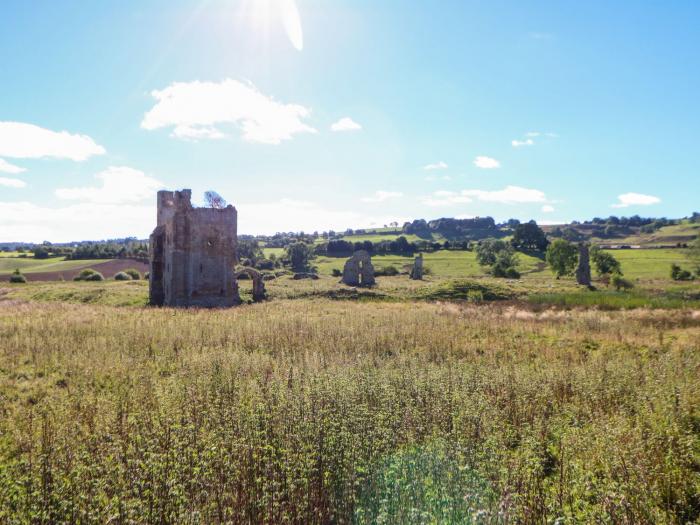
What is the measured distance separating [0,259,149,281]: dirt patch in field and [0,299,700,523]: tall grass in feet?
151

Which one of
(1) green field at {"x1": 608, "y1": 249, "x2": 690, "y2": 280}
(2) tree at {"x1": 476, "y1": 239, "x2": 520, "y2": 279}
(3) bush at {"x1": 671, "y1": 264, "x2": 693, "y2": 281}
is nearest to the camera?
(3) bush at {"x1": 671, "y1": 264, "x2": 693, "y2": 281}

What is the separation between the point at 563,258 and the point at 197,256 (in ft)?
164

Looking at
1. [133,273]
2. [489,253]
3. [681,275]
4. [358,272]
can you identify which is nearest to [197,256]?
[358,272]

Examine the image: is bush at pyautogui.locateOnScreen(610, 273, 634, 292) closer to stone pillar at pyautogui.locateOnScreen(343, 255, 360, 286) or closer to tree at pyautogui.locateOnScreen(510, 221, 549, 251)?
stone pillar at pyautogui.locateOnScreen(343, 255, 360, 286)

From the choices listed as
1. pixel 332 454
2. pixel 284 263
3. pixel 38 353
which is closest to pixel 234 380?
pixel 332 454

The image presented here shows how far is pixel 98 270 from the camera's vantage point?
183 feet

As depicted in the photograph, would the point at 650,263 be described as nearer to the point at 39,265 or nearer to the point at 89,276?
the point at 89,276

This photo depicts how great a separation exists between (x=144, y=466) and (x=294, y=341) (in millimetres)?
9057

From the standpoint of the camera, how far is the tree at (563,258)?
5897 cm

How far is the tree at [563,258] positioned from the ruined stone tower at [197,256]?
46799 millimetres

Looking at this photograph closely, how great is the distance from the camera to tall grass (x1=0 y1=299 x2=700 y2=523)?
172 inches

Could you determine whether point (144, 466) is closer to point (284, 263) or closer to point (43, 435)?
point (43, 435)

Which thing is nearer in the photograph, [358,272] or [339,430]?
[339,430]

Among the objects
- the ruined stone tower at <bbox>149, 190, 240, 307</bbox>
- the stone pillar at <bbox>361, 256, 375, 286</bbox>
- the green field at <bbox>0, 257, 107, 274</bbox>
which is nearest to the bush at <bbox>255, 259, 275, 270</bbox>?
the green field at <bbox>0, 257, 107, 274</bbox>
